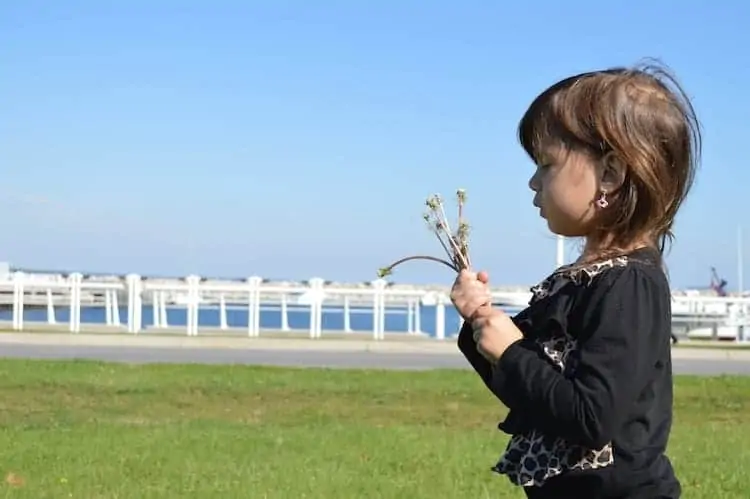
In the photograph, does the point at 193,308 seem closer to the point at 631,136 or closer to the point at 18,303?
the point at 18,303

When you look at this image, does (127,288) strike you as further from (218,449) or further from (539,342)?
(539,342)

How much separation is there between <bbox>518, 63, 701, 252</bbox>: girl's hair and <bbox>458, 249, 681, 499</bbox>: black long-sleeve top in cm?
7

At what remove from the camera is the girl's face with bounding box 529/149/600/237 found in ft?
7.11

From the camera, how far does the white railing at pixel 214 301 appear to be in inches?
848

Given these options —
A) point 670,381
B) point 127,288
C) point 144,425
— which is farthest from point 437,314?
point 670,381

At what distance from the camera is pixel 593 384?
6.69 feet

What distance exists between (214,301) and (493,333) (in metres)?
21.6

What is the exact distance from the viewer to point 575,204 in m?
2.18

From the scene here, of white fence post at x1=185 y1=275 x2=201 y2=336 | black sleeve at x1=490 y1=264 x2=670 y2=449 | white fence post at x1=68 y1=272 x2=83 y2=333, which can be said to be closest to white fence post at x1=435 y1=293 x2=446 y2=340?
white fence post at x1=185 y1=275 x2=201 y2=336

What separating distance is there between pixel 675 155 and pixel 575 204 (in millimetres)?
198

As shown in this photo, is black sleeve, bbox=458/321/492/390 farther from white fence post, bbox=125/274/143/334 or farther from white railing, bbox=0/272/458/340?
white fence post, bbox=125/274/143/334

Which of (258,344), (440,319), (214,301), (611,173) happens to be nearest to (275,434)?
(611,173)

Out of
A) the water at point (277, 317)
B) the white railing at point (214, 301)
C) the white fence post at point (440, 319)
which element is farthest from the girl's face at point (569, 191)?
the water at point (277, 317)

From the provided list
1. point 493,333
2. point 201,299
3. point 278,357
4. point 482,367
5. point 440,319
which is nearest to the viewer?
point 493,333
